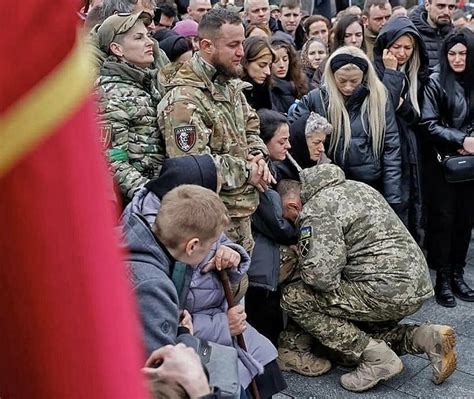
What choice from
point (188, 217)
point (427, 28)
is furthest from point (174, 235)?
point (427, 28)

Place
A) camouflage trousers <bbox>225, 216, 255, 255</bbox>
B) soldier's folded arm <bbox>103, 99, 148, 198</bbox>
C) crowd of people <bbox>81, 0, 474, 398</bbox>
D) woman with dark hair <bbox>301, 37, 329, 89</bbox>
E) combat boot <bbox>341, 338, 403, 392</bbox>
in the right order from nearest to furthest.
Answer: crowd of people <bbox>81, 0, 474, 398</bbox> < soldier's folded arm <bbox>103, 99, 148, 198</bbox> < camouflage trousers <bbox>225, 216, 255, 255</bbox> < combat boot <bbox>341, 338, 403, 392</bbox> < woman with dark hair <bbox>301, 37, 329, 89</bbox>

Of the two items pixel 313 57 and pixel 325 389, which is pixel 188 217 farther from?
pixel 313 57

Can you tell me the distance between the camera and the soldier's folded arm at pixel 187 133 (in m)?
3.29

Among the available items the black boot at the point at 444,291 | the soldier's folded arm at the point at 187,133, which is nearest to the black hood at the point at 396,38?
the black boot at the point at 444,291

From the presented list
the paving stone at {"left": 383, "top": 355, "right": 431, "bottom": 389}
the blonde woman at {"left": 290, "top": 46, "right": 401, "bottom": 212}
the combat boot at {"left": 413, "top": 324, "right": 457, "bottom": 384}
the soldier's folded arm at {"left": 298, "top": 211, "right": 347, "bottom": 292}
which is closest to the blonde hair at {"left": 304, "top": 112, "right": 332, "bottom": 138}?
the blonde woman at {"left": 290, "top": 46, "right": 401, "bottom": 212}

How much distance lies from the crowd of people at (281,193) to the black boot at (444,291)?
10 millimetres

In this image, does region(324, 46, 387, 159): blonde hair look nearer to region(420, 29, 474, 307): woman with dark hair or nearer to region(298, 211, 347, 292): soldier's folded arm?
region(420, 29, 474, 307): woman with dark hair

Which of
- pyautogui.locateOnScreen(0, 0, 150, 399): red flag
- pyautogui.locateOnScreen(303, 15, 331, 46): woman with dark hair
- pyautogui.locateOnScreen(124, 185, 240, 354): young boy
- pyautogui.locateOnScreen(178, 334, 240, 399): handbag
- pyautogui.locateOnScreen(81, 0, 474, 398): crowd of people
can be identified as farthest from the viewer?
pyautogui.locateOnScreen(303, 15, 331, 46): woman with dark hair

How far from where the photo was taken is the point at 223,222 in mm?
2422

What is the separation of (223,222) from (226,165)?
3.40 feet

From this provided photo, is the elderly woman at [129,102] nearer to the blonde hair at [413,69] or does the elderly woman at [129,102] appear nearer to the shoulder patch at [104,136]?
the shoulder patch at [104,136]

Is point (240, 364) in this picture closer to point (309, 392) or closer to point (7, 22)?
point (309, 392)

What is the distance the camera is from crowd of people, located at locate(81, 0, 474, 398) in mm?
2395

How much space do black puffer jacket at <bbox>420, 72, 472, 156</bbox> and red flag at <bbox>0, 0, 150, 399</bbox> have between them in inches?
182
